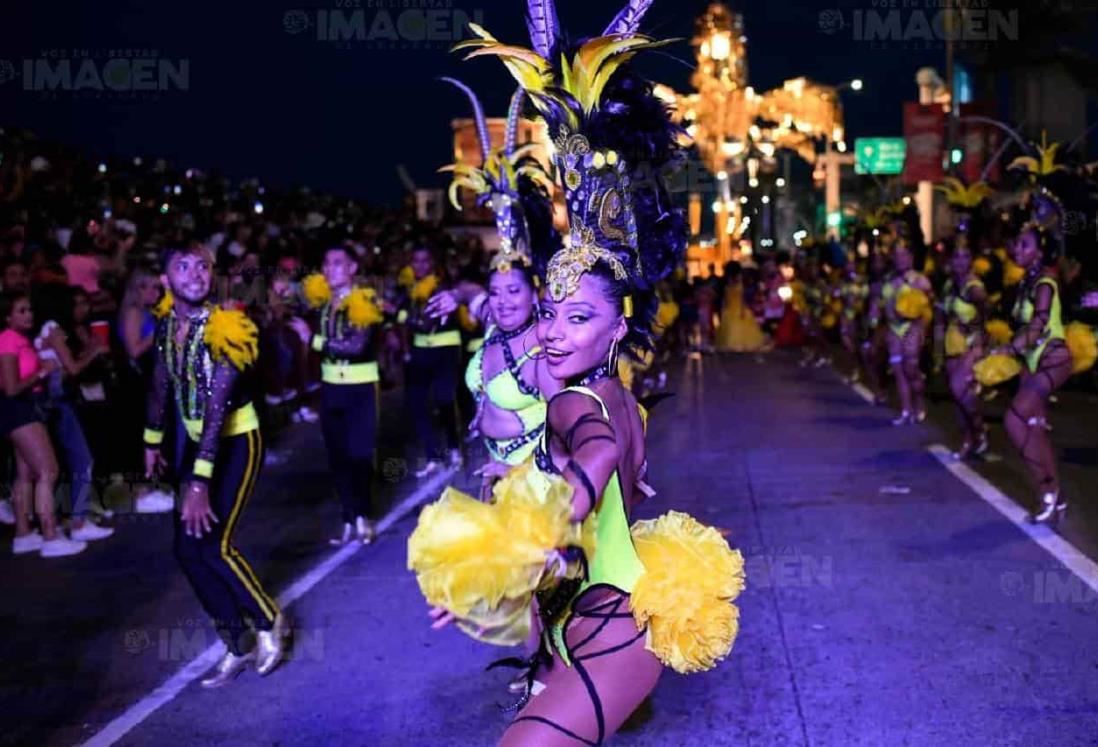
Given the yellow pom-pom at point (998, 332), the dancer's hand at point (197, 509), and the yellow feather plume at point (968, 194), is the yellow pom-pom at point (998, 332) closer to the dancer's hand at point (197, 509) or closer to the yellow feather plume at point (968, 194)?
the yellow feather plume at point (968, 194)

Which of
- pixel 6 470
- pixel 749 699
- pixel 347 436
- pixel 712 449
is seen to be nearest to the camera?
pixel 749 699

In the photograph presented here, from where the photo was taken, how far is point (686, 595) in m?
3.40

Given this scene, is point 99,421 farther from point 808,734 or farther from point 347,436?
point 808,734

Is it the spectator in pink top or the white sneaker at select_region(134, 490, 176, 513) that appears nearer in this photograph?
the spectator in pink top

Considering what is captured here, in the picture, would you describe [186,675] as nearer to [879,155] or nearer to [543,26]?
[543,26]

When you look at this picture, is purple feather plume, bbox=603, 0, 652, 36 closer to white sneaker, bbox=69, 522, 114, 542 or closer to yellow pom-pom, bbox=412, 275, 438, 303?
white sneaker, bbox=69, 522, 114, 542

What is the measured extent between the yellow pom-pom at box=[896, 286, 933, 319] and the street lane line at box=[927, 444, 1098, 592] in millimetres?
2290

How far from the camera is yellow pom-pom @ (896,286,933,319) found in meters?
13.8

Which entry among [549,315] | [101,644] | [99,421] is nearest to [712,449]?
[99,421]

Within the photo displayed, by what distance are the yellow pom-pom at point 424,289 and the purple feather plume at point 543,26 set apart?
8184 millimetres

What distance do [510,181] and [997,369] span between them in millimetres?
4342

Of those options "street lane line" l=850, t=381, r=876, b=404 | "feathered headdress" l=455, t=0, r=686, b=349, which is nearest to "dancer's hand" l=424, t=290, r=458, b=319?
"feathered headdress" l=455, t=0, r=686, b=349

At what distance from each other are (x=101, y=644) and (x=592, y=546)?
14.3 ft

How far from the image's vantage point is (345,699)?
562 cm
